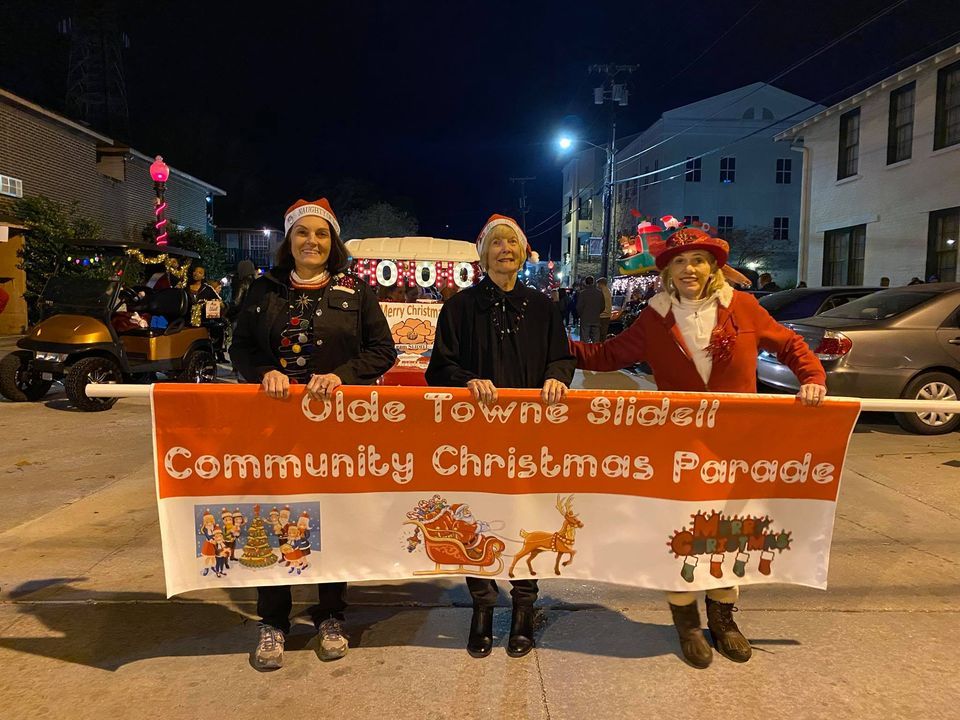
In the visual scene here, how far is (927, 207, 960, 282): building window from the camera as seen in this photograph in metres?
14.2

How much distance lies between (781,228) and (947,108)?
2083 cm

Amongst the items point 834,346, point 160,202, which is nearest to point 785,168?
point 160,202

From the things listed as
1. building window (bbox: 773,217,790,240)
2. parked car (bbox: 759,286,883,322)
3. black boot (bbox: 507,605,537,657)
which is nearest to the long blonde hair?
black boot (bbox: 507,605,537,657)

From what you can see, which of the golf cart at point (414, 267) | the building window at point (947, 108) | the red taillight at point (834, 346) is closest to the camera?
the red taillight at point (834, 346)

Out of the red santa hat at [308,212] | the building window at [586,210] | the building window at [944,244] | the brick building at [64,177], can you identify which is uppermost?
the building window at [586,210]

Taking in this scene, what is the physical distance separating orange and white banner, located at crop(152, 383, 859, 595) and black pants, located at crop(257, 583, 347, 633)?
5.3 inches

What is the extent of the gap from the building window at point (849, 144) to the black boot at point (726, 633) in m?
17.8

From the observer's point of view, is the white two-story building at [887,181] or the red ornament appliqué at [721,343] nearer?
the red ornament appliqué at [721,343]

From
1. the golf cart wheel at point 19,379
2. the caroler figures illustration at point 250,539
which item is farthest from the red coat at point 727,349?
the golf cart wheel at point 19,379

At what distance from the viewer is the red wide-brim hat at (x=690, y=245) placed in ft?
10.1

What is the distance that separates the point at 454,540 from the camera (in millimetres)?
2957

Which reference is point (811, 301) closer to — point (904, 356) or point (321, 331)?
point (904, 356)

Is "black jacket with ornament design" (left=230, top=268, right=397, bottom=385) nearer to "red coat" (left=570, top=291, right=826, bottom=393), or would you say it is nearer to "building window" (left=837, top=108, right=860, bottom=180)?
"red coat" (left=570, top=291, right=826, bottom=393)

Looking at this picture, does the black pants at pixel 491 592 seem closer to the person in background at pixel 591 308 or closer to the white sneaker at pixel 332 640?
the white sneaker at pixel 332 640
